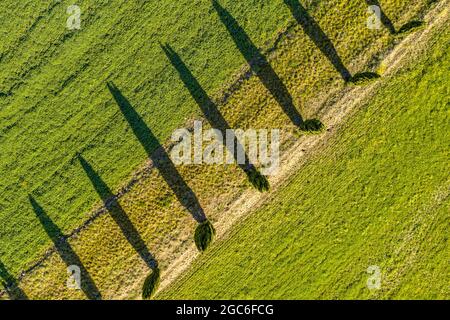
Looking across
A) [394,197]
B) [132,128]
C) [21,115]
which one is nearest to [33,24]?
[21,115]

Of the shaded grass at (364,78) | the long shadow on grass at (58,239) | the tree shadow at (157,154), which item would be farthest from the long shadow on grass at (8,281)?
the shaded grass at (364,78)

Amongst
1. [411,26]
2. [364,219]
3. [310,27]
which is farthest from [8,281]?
[411,26]

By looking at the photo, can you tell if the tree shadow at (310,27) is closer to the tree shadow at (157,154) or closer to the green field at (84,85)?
the green field at (84,85)

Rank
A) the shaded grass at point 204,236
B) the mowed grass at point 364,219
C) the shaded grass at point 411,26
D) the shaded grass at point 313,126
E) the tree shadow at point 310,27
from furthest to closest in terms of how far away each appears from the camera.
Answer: the mowed grass at point 364,219 < the tree shadow at point 310,27 < the shaded grass at point 313,126 < the shaded grass at point 411,26 < the shaded grass at point 204,236

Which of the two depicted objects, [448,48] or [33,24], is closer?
[33,24]

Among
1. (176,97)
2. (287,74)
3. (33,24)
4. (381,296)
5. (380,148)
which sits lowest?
(381,296)

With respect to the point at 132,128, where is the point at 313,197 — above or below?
below
